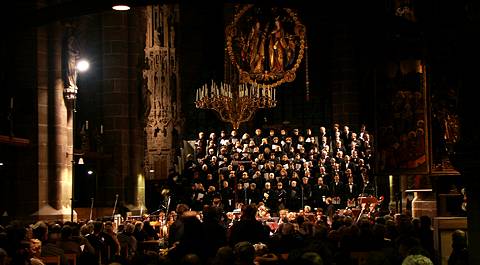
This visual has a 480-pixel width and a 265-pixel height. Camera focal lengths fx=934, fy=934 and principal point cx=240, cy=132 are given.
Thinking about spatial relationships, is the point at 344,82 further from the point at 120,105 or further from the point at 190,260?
the point at 190,260

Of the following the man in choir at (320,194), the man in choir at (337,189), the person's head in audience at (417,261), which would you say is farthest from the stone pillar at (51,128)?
the person's head in audience at (417,261)

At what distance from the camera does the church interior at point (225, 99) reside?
10438 millimetres

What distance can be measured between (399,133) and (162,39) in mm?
20725

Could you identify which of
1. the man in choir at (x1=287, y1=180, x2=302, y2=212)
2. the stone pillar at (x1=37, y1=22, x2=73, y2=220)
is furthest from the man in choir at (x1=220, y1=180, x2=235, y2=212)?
the stone pillar at (x1=37, y1=22, x2=73, y2=220)

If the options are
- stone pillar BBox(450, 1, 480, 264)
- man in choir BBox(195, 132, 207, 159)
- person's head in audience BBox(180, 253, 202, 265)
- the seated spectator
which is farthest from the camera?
man in choir BBox(195, 132, 207, 159)

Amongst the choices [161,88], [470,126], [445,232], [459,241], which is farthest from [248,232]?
[161,88]

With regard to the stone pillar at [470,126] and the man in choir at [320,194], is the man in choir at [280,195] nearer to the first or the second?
the man in choir at [320,194]

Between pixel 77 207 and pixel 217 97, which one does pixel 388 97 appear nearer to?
pixel 77 207

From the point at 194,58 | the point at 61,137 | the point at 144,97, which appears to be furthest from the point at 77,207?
the point at 194,58

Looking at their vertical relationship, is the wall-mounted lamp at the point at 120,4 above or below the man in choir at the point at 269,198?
above

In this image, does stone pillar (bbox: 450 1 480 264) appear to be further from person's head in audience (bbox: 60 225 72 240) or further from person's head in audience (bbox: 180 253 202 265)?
person's head in audience (bbox: 60 225 72 240)

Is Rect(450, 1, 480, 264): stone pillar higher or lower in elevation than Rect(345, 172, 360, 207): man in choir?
higher

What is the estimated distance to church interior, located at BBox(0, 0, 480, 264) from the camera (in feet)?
34.2

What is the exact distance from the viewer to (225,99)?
33.3m
